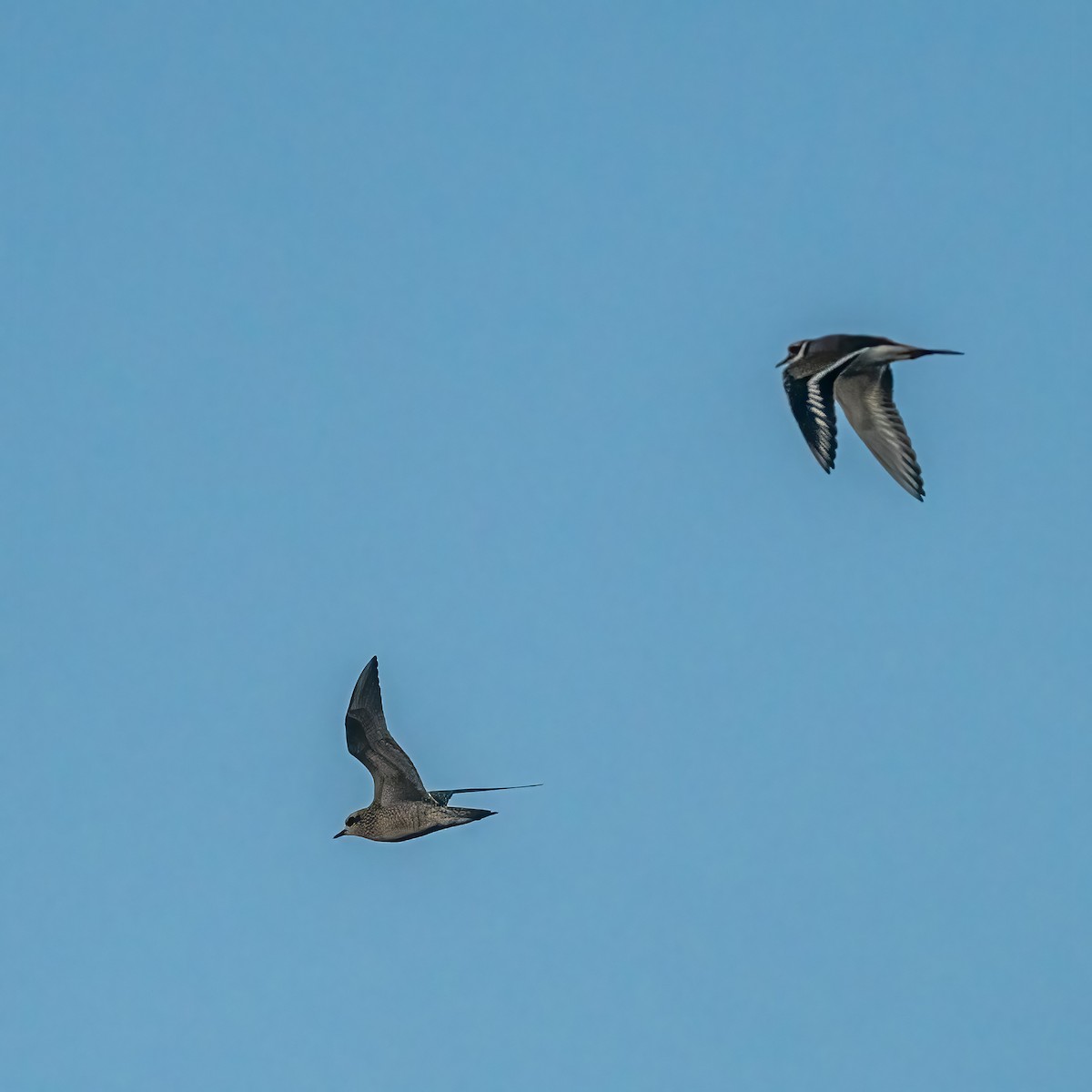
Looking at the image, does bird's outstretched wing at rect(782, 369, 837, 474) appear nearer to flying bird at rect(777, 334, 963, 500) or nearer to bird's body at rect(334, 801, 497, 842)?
flying bird at rect(777, 334, 963, 500)

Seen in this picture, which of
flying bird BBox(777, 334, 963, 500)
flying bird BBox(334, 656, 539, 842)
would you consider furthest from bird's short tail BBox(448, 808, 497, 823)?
flying bird BBox(777, 334, 963, 500)

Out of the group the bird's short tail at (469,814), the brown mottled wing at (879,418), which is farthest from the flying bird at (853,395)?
the bird's short tail at (469,814)

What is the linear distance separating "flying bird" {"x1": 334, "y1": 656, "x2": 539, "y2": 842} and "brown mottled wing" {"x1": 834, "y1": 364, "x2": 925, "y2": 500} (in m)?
8.09

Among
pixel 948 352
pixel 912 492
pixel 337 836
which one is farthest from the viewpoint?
pixel 337 836

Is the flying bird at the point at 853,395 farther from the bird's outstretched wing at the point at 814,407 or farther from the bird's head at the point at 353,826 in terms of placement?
the bird's head at the point at 353,826

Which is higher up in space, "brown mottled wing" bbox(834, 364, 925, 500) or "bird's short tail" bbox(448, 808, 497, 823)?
"brown mottled wing" bbox(834, 364, 925, 500)

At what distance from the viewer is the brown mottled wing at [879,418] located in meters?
37.0

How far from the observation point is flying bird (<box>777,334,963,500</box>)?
36.3 m

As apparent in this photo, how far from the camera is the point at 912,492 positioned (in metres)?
36.7

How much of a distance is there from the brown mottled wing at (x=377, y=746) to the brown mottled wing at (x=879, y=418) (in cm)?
821

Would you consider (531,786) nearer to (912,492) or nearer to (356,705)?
(356,705)

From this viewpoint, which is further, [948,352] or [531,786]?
[531,786]

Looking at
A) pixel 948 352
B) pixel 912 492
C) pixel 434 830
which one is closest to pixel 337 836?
pixel 434 830

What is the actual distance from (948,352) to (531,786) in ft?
30.2
